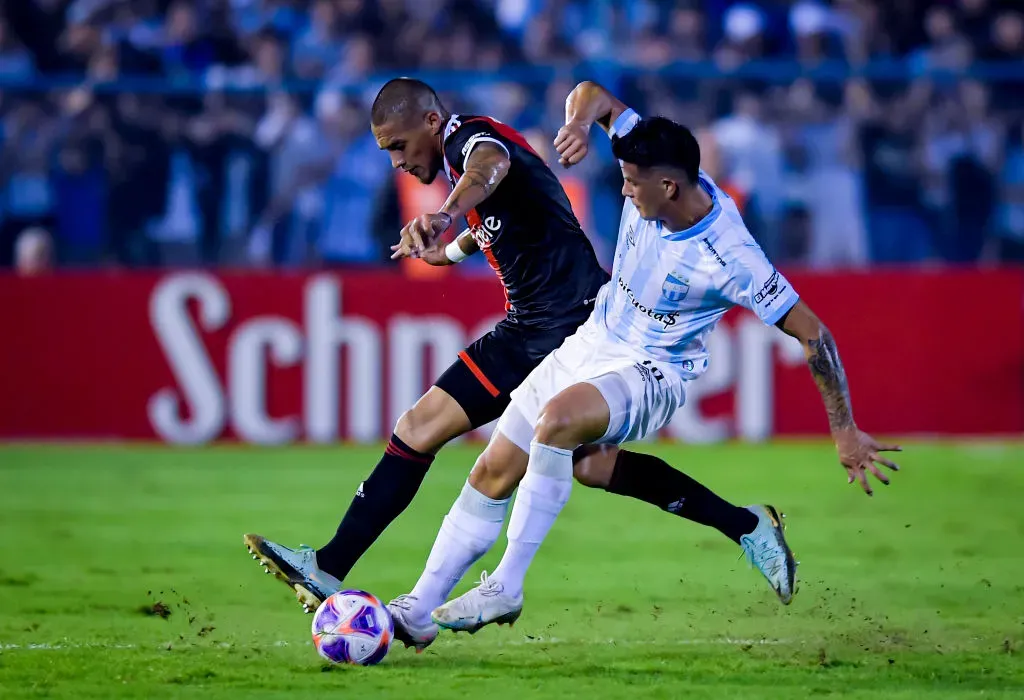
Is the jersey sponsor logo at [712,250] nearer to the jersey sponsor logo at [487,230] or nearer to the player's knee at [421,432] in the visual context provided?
the jersey sponsor logo at [487,230]

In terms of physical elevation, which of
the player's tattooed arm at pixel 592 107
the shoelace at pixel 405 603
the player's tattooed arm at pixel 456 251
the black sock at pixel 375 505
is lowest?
the shoelace at pixel 405 603

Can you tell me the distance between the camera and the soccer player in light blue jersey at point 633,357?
5.57m

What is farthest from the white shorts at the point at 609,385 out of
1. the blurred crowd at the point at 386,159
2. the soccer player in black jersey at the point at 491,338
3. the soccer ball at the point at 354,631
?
the blurred crowd at the point at 386,159

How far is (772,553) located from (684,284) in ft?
4.37

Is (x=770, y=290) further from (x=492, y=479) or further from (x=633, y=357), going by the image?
(x=492, y=479)

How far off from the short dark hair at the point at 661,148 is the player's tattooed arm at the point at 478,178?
0.48 m

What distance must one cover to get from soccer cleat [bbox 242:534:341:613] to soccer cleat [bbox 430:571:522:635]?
59 cm

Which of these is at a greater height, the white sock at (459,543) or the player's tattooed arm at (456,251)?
the player's tattooed arm at (456,251)

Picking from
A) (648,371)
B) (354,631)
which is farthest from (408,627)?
(648,371)

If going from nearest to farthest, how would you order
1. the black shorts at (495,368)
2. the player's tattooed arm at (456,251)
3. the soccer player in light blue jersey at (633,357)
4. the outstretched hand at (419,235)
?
the outstretched hand at (419,235), the soccer player in light blue jersey at (633,357), the black shorts at (495,368), the player's tattooed arm at (456,251)

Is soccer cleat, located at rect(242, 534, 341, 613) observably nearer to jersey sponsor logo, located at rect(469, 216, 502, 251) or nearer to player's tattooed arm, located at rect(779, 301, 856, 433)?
jersey sponsor logo, located at rect(469, 216, 502, 251)

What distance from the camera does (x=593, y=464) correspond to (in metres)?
6.31

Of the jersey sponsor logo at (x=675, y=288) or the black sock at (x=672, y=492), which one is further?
the black sock at (x=672, y=492)

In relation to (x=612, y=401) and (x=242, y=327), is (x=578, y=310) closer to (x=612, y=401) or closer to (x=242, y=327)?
(x=612, y=401)
